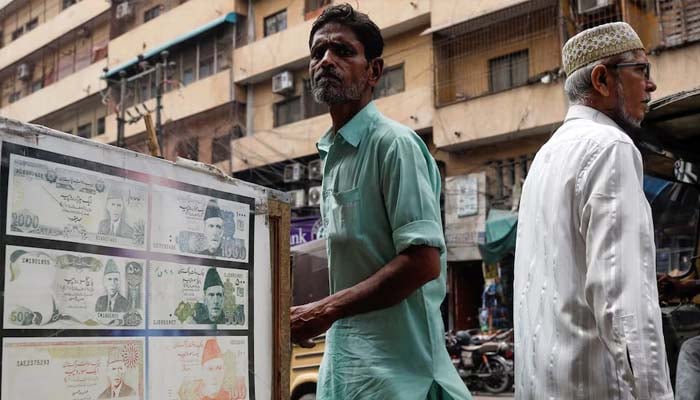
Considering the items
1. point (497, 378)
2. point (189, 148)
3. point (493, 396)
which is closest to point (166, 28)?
point (189, 148)

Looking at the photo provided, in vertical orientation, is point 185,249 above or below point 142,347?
above

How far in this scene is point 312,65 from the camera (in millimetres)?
2219

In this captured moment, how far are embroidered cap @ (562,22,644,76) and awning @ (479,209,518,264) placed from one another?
13.1 m

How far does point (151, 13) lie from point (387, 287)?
94.0 feet

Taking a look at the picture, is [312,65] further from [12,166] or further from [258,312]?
[12,166]

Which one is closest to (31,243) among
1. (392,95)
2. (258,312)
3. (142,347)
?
(142,347)

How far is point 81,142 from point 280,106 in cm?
2203

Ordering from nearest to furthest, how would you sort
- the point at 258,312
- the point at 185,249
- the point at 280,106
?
1. the point at 185,249
2. the point at 258,312
3. the point at 280,106

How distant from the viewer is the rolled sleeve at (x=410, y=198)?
1.95 m

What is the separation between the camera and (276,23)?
23.8m

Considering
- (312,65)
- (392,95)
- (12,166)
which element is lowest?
(12,166)

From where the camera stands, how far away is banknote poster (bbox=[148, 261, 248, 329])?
1668mm

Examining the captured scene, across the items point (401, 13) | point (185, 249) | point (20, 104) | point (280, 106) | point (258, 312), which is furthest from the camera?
point (20, 104)

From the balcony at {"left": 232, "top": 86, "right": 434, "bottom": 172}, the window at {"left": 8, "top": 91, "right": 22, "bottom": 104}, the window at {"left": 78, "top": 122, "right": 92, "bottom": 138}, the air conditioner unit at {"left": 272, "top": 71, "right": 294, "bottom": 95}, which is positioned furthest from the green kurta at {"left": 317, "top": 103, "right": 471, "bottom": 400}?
the window at {"left": 8, "top": 91, "right": 22, "bottom": 104}
